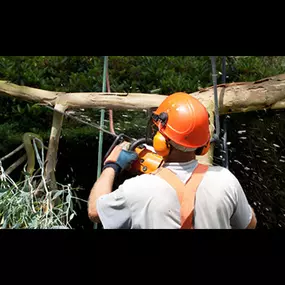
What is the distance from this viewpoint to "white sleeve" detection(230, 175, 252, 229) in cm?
165

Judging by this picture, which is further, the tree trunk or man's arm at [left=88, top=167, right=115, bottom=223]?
the tree trunk

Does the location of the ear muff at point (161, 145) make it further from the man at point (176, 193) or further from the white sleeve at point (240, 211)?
the white sleeve at point (240, 211)

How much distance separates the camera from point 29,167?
3.33 meters

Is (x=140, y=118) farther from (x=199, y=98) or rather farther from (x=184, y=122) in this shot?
(x=184, y=122)

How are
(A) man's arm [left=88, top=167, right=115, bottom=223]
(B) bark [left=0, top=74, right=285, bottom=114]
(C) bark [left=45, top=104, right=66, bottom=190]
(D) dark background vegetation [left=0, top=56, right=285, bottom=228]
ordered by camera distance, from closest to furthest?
(A) man's arm [left=88, top=167, right=115, bottom=223] → (B) bark [left=0, top=74, right=285, bottom=114] → (C) bark [left=45, top=104, right=66, bottom=190] → (D) dark background vegetation [left=0, top=56, right=285, bottom=228]

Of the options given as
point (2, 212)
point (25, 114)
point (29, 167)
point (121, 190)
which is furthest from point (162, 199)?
point (25, 114)

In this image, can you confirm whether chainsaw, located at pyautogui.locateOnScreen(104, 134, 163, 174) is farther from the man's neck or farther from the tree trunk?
the tree trunk

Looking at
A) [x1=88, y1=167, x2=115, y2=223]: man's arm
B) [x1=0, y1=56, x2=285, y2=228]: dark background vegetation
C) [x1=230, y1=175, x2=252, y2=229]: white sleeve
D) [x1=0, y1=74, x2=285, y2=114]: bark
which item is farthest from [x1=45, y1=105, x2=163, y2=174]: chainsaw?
[x1=0, y1=56, x2=285, y2=228]: dark background vegetation

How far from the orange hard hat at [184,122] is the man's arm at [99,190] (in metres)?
0.23

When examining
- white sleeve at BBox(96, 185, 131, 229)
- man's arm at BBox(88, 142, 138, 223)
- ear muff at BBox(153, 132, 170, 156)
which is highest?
ear muff at BBox(153, 132, 170, 156)

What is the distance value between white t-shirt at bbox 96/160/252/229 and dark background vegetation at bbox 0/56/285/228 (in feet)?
8.72
